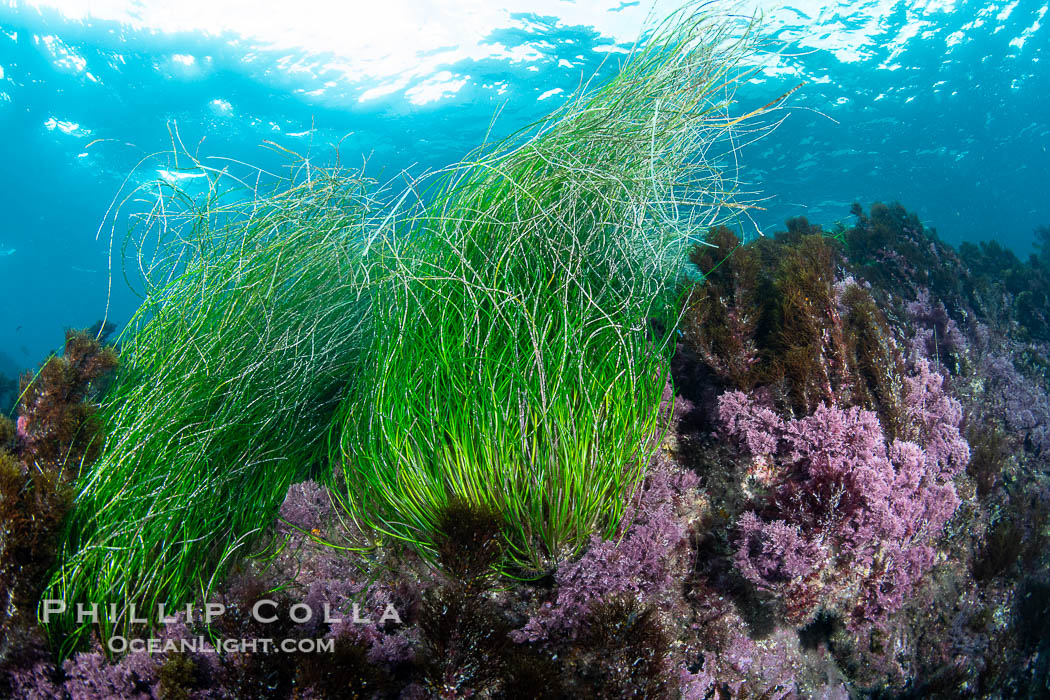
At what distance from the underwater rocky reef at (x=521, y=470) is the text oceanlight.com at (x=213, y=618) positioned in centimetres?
1

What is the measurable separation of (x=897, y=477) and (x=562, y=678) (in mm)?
2056

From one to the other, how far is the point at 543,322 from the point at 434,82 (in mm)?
20860

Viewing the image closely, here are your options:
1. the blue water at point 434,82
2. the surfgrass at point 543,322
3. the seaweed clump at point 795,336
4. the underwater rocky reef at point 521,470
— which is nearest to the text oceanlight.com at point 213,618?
the underwater rocky reef at point 521,470

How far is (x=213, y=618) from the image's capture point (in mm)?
1776

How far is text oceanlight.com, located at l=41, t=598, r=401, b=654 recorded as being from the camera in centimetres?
159

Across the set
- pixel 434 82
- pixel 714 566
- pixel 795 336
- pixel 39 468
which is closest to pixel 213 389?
pixel 39 468

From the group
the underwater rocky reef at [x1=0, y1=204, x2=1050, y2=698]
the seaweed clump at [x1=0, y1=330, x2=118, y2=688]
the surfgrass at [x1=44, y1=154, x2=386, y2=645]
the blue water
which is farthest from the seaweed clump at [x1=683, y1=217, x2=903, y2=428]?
the blue water

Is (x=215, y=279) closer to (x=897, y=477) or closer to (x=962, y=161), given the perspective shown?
(x=897, y=477)

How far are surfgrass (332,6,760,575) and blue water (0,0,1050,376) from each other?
36.4 ft

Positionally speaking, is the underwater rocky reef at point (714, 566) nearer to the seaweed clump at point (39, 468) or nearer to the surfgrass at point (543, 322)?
the seaweed clump at point (39, 468)

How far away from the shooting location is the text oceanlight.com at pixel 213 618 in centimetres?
159

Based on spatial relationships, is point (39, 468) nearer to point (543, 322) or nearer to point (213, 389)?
point (213, 389)

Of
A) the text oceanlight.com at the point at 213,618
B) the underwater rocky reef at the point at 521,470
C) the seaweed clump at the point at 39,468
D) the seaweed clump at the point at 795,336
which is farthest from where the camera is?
the seaweed clump at the point at 795,336

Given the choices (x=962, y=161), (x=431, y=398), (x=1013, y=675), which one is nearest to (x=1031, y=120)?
(x=962, y=161)
